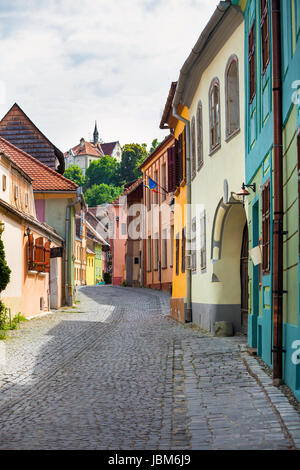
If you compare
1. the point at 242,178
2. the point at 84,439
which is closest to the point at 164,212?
the point at 242,178

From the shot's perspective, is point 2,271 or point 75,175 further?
point 75,175

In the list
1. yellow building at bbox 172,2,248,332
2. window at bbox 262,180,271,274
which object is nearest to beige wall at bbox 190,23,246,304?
yellow building at bbox 172,2,248,332

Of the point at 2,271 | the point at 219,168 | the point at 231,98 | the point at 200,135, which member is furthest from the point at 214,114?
the point at 2,271

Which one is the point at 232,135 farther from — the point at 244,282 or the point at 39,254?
the point at 39,254

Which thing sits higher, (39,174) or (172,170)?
(39,174)

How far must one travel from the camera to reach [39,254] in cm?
2327

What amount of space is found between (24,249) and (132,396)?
13578mm

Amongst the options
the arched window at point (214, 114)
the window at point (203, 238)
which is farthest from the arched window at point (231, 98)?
the window at point (203, 238)

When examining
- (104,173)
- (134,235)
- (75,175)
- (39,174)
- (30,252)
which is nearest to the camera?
(30,252)

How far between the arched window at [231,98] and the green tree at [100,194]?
97.3m

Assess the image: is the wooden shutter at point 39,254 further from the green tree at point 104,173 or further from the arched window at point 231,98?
the green tree at point 104,173

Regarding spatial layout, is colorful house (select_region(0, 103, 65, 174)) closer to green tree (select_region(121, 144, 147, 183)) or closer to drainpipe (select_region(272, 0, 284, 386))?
drainpipe (select_region(272, 0, 284, 386))
